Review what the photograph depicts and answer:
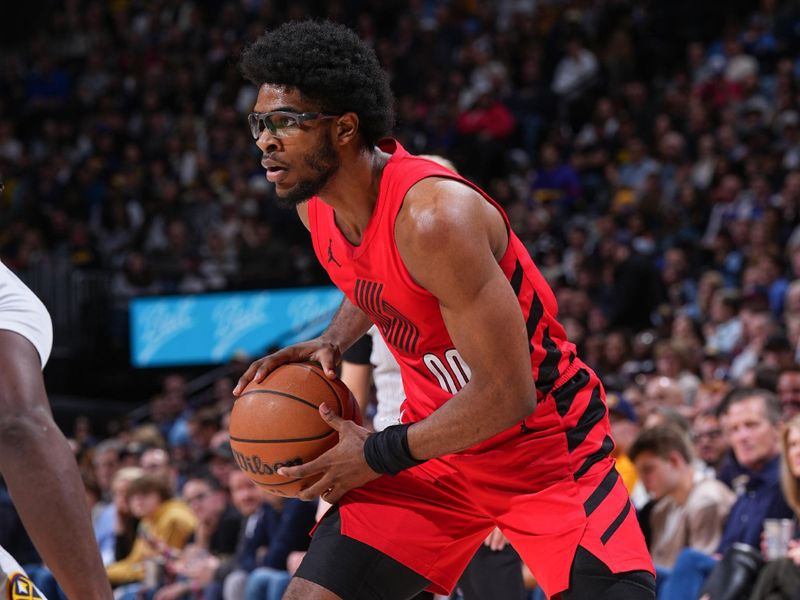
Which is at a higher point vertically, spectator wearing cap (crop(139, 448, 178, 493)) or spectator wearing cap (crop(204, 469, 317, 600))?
spectator wearing cap (crop(204, 469, 317, 600))

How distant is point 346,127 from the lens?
328 centimetres

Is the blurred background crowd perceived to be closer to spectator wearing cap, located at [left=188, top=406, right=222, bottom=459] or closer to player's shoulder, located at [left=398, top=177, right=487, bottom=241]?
spectator wearing cap, located at [left=188, top=406, right=222, bottom=459]

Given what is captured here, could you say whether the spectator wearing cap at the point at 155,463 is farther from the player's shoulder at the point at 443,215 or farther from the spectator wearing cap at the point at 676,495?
the player's shoulder at the point at 443,215

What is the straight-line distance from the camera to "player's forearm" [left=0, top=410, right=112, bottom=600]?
6.82ft

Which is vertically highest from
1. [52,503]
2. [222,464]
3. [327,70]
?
[327,70]

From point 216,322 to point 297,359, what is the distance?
10284mm

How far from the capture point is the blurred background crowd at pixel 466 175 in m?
7.69

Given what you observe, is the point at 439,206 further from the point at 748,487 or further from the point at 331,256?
the point at 748,487

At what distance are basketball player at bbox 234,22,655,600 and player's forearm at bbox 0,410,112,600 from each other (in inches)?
45.8

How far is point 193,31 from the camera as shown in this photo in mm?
18469

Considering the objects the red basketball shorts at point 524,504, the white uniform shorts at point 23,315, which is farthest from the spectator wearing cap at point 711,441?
the white uniform shorts at point 23,315

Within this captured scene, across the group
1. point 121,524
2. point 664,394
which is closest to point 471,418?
point 664,394

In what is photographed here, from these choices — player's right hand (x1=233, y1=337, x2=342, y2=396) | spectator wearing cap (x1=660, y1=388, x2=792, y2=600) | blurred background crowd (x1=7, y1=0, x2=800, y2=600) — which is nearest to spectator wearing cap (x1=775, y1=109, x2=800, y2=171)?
blurred background crowd (x1=7, y1=0, x2=800, y2=600)

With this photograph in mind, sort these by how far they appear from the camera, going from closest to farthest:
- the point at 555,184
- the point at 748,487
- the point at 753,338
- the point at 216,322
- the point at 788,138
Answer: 1. the point at 748,487
2. the point at 753,338
3. the point at 788,138
4. the point at 555,184
5. the point at 216,322
